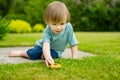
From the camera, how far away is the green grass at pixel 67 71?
13.5 ft

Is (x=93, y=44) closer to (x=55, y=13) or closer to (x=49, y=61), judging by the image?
(x=55, y=13)

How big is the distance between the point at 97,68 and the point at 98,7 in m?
22.1

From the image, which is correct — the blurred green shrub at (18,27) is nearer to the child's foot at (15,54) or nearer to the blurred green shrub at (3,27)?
Answer: the blurred green shrub at (3,27)

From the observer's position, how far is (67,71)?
14.1 ft

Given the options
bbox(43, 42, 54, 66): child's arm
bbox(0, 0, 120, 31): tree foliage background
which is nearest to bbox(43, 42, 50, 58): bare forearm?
bbox(43, 42, 54, 66): child's arm

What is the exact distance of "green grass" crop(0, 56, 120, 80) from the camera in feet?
13.5

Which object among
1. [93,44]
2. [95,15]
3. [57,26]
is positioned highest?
[57,26]

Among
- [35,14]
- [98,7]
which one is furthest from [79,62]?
[35,14]

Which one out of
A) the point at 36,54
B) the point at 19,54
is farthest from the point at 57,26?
the point at 19,54

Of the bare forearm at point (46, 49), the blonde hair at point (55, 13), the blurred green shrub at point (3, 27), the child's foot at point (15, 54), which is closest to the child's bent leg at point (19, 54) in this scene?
the child's foot at point (15, 54)

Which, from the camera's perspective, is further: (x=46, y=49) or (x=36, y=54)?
(x=36, y=54)

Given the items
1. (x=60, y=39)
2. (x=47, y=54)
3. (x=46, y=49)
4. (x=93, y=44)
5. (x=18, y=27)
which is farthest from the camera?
(x=18, y=27)

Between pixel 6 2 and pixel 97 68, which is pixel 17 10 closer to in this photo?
pixel 6 2

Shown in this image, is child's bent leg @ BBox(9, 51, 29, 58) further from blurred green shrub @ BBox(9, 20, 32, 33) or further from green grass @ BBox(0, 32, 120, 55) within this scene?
blurred green shrub @ BBox(9, 20, 32, 33)
